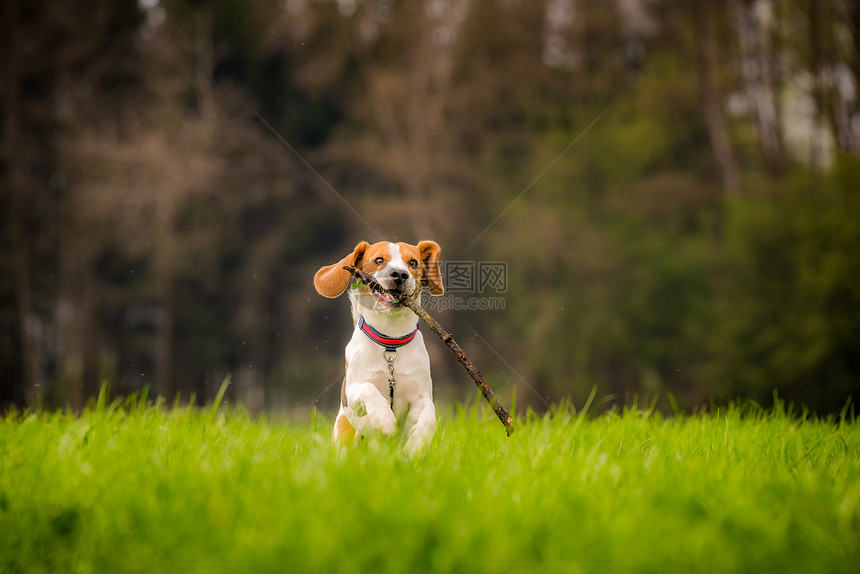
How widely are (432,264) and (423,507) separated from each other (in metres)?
2.07

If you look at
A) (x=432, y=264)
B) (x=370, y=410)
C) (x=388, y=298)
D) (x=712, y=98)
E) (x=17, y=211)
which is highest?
(x=712, y=98)

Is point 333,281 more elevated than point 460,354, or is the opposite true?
point 333,281

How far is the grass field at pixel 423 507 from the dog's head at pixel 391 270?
2.96ft

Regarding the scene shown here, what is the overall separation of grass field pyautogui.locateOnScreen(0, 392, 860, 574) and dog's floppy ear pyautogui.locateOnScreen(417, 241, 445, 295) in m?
1.03

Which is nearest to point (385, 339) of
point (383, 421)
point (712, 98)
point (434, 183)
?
point (383, 421)

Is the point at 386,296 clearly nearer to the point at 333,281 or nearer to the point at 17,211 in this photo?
the point at 333,281

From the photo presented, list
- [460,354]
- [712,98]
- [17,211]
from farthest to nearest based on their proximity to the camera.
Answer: [17,211] → [712,98] → [460,354]

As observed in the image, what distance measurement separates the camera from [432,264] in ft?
14.9

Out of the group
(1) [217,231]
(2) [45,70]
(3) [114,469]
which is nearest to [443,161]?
(1) [217,231]

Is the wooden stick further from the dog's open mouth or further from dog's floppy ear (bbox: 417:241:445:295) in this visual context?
dog's floppy ear (bbox: 417:241:445:295)

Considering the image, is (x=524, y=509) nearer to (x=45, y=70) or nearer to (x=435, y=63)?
(x=435, y=63)

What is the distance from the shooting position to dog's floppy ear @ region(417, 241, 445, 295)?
4.52 metres

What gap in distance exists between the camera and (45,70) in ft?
65.6

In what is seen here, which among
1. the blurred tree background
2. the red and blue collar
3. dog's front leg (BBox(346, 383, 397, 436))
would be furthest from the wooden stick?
the blurred tree background
